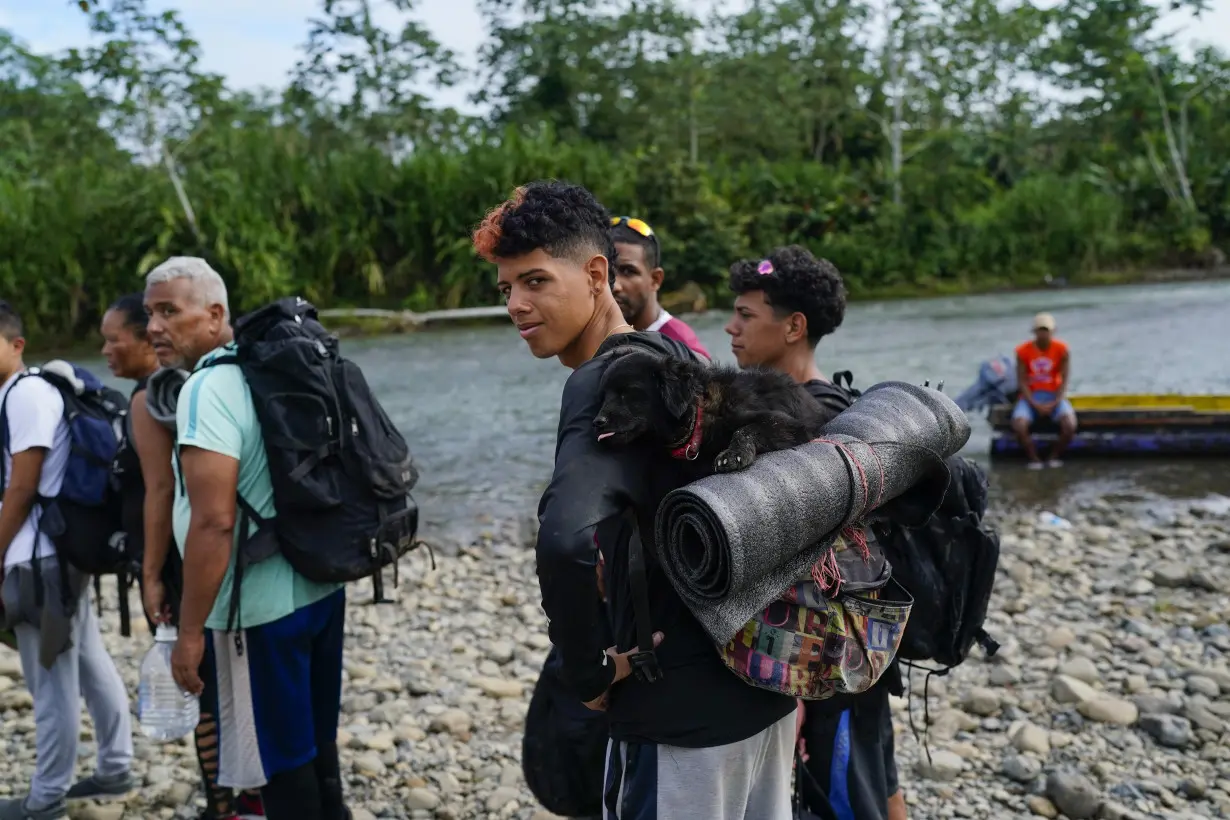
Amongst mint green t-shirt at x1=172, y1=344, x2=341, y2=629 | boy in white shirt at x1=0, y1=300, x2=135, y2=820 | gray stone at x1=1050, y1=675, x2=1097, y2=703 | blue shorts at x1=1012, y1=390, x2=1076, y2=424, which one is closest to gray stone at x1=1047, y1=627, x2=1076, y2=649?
gray stone at x1=1050, y1=675, x2=1097, y2=703

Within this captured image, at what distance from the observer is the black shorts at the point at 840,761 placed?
2.93 metres

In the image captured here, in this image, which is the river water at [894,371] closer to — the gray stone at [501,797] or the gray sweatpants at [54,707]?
the gray stone at [501,797]

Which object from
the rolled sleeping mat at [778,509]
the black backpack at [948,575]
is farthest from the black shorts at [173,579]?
the black backpack at [948,575]

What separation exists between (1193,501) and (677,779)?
9.39 meters

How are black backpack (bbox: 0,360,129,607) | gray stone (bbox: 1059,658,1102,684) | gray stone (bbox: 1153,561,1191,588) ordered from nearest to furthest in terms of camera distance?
black backpack (bbox: 0,360,129,607) < gray stone (bbox: 1059,658,1102,684) < gray stone (bbox: 1153,561,1191,588)

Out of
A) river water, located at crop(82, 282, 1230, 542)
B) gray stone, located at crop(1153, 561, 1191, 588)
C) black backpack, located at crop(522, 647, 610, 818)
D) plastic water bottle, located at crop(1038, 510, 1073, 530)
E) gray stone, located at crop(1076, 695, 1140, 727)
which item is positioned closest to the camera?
black backpack, located at crop(522, 647, 610, 818)

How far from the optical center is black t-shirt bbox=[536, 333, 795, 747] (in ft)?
6.08

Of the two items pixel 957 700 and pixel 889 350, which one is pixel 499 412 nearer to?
pixel 889 350

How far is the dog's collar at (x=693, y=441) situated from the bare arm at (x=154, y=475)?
197 centimetres

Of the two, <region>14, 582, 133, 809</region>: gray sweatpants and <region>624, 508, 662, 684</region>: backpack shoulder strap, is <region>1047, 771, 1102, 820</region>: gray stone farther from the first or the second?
<region>14, 582, 133, 809</region>: gray sweatpants

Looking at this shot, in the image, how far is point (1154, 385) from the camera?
16297 mm

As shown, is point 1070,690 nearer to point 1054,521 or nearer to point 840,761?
point 840,761

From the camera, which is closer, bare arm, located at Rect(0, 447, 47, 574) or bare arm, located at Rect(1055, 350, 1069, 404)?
bare arm, located at Rect(0, 447, 47, 574)

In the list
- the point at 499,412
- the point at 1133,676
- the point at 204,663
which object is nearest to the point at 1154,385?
the point at 499,412
